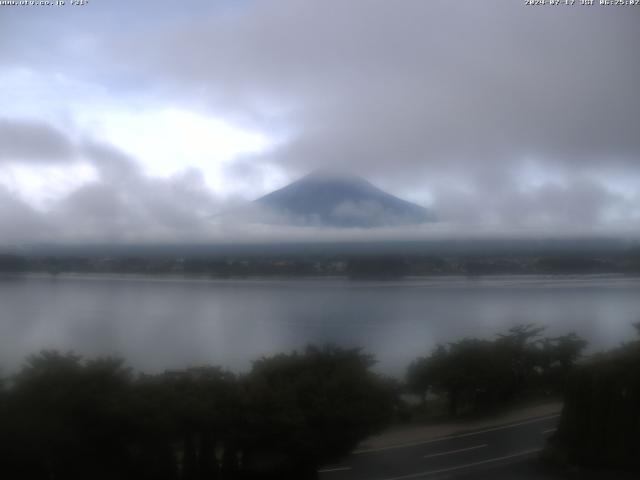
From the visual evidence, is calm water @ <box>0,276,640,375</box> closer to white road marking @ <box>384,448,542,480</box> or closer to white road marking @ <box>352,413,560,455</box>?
white road marking @ <box>352,413,560,455</box>

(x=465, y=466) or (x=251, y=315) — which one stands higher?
(x=251, y=315)

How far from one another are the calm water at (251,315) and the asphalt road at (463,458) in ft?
1.23

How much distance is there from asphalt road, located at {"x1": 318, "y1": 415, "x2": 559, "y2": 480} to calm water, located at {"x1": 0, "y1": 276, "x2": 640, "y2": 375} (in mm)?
375

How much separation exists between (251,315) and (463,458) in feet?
3.48

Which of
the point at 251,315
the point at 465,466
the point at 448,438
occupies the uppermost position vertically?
the point at 251,315

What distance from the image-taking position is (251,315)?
243cm

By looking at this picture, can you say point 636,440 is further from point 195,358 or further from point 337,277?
point 195,358

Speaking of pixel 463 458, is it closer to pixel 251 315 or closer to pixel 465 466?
pixel 465 466

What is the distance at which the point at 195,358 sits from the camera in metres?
2.35

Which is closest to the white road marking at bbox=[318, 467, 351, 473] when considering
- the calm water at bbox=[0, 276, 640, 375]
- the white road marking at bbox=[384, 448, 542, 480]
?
the white road marking at bbox=[384, 448, 542, 480]

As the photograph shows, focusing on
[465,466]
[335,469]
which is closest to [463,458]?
[465,466]

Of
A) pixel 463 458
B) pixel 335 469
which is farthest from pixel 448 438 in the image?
pixel 335 469

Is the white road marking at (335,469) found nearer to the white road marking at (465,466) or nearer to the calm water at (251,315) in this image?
the white road marking at (465,466)

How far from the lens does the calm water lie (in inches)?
91.8
